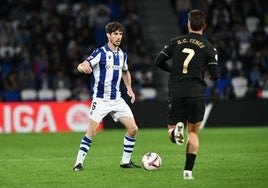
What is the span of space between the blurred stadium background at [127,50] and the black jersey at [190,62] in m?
12.1

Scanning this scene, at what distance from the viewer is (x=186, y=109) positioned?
9.85 meters

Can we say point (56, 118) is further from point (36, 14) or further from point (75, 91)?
point (36, 14)

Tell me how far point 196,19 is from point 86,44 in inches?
613

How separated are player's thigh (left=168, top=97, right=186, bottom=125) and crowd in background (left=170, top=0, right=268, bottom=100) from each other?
45.2 ft

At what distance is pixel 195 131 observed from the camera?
9.73 m

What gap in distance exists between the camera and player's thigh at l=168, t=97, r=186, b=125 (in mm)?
9820

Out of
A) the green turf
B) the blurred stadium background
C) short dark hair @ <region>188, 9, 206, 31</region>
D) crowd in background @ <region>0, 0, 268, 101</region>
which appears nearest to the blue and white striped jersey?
the green turf

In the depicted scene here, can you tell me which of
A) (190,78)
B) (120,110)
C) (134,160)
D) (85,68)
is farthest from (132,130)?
(190,78)

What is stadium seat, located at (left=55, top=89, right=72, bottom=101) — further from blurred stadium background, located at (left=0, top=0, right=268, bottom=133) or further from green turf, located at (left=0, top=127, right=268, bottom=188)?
green turf, located at (left=0, top=127, right=268, bottom=188)

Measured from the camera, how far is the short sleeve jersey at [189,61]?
9.71m

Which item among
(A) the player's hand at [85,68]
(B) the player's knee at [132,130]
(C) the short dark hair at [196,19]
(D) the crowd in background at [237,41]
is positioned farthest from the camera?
(D) the crowd in background at [237,41]

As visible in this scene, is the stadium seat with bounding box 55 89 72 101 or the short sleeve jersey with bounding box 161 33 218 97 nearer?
the short sleeve jersey with bounding box 161 33 218 97

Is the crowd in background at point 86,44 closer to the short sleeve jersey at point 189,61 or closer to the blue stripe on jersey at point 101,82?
the blue stripe on jersey at point 101,82

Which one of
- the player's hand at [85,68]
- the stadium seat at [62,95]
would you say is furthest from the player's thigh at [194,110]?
the stadium seat at [62,95]
